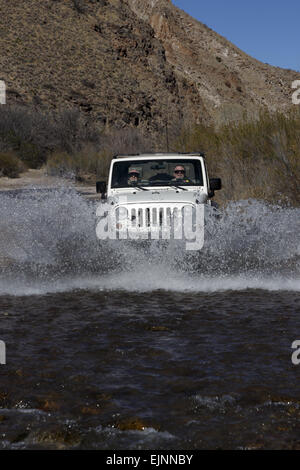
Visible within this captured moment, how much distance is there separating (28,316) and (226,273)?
10.0ft

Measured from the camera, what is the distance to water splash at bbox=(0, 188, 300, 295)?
8.16 metres

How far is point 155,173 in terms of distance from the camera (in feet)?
34.7

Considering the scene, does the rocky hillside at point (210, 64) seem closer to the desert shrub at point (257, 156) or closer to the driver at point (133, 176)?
the desert shrub at point (257, 156)

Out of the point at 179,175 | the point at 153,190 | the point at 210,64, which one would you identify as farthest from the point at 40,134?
the point at 210,64

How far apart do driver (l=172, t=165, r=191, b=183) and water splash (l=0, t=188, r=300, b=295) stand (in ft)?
3.59

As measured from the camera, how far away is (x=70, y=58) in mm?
58219

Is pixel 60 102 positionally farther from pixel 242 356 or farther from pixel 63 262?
pixel 242 356

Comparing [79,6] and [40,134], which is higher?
[79,6]

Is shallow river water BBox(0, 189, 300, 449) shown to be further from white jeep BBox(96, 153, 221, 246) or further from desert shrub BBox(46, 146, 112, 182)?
desert shrub BBox(46, 146, 112, 182)

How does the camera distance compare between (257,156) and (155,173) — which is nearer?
(155,173)

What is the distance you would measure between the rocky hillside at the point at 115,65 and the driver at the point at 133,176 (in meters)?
37.2

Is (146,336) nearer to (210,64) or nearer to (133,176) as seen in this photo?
(133,176)

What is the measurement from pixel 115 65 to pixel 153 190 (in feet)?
172

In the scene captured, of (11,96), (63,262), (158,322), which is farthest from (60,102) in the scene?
(158,322)
